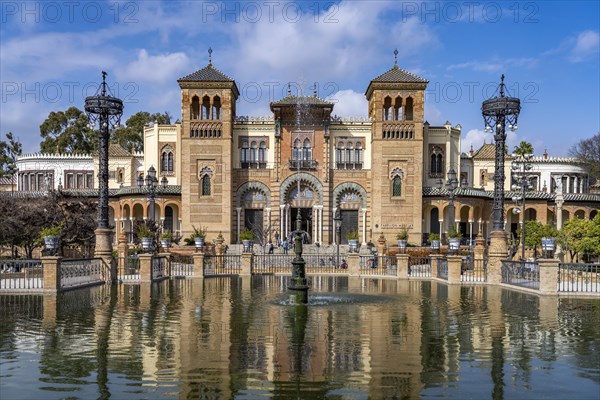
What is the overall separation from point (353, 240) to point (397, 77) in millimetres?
15145

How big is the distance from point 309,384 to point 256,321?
5.39 metres

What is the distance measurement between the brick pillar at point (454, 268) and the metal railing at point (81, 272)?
12.8 m

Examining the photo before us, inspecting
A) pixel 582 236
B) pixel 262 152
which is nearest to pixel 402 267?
pixel 582 236

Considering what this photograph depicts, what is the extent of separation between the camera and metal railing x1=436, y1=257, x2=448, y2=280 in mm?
25094

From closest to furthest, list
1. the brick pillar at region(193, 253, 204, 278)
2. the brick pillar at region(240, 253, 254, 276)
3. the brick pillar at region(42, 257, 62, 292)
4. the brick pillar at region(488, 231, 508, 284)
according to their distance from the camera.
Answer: the brick pillar at region(42, 257, 62, 292)
the brick pillar at region(488, 231, 508, 284)
the brick pillar at region(193, 253, 204, 278)
the brick pillar at region(240, 253, 254, 276)

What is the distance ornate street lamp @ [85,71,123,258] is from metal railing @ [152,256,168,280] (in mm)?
1737

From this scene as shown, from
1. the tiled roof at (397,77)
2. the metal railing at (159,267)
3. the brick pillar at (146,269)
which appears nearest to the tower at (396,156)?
the tiled roof at (397,77)

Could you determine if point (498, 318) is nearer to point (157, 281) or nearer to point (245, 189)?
point (157, 281)

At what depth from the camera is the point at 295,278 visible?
1642 cm

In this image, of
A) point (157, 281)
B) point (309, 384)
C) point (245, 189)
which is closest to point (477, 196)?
point (245, 189)

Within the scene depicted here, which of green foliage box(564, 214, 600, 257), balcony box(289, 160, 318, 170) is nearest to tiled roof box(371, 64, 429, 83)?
balcony box(289, 160, 318, 170)

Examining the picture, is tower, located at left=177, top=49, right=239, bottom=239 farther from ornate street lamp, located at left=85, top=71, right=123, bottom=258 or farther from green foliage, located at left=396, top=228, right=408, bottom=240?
ornate street lamp, located at left=85, top=71, right=123, bottom=258

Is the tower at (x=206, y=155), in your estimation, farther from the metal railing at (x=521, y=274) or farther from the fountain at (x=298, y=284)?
the fountain at (x=298, y=284)

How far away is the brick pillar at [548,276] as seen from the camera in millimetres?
19078
